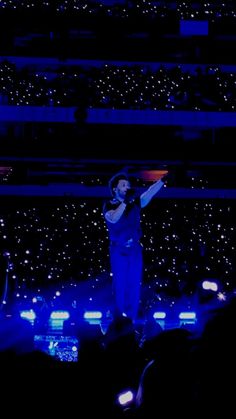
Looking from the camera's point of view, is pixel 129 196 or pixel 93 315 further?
pixel 93 315

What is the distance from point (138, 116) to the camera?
8531mm

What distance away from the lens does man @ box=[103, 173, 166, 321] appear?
5.86m

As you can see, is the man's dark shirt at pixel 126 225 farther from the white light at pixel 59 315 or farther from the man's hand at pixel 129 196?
the white light at pixel 59 315

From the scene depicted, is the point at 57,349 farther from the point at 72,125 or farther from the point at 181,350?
the point at 72,125

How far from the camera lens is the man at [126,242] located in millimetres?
5863

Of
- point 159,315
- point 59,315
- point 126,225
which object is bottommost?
point 159,315

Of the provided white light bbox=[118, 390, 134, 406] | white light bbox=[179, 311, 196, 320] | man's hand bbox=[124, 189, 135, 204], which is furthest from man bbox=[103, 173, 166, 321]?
white light bbox=[118, 390, 134, 406]

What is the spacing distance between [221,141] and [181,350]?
6678 millimetres

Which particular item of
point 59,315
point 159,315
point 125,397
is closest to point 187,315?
point 159,315

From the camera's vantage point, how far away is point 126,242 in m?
5.94

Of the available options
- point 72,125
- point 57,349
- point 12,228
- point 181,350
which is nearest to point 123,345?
point 181,350

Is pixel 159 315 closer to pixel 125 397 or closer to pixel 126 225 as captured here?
pixel 126 225

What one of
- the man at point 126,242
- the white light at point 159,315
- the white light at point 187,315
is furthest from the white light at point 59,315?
the white light at point 187,315

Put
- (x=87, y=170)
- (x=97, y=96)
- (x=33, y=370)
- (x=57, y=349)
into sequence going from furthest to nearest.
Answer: (x=87, y=170) < (x=97, y=96) < (x=57, y=349) < (x=33, y=370)
